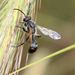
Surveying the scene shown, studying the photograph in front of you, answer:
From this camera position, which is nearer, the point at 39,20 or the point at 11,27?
the point at 11,27

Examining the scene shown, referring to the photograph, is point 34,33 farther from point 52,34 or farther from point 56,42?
point 56,42

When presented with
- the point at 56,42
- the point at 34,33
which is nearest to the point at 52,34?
the point at 34,33

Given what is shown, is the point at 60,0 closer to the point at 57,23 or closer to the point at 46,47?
the point at 57,23

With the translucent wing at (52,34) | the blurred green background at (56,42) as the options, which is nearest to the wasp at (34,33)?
the translucent wing at (52,34)

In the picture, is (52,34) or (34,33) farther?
(34,33)

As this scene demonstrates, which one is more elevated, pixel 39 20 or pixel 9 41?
pixel 9 41

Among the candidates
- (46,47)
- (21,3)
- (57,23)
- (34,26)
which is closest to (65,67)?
(46,47)

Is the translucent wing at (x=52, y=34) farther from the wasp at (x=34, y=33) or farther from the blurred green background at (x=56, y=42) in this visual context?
the blurred green background at (x=56, y=42)

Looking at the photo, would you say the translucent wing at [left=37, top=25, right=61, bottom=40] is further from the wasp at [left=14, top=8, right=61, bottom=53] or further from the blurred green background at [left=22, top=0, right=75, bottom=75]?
the blurred green background at [left=22, top=0, right=75, bottom=75]

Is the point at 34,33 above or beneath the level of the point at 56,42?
above
